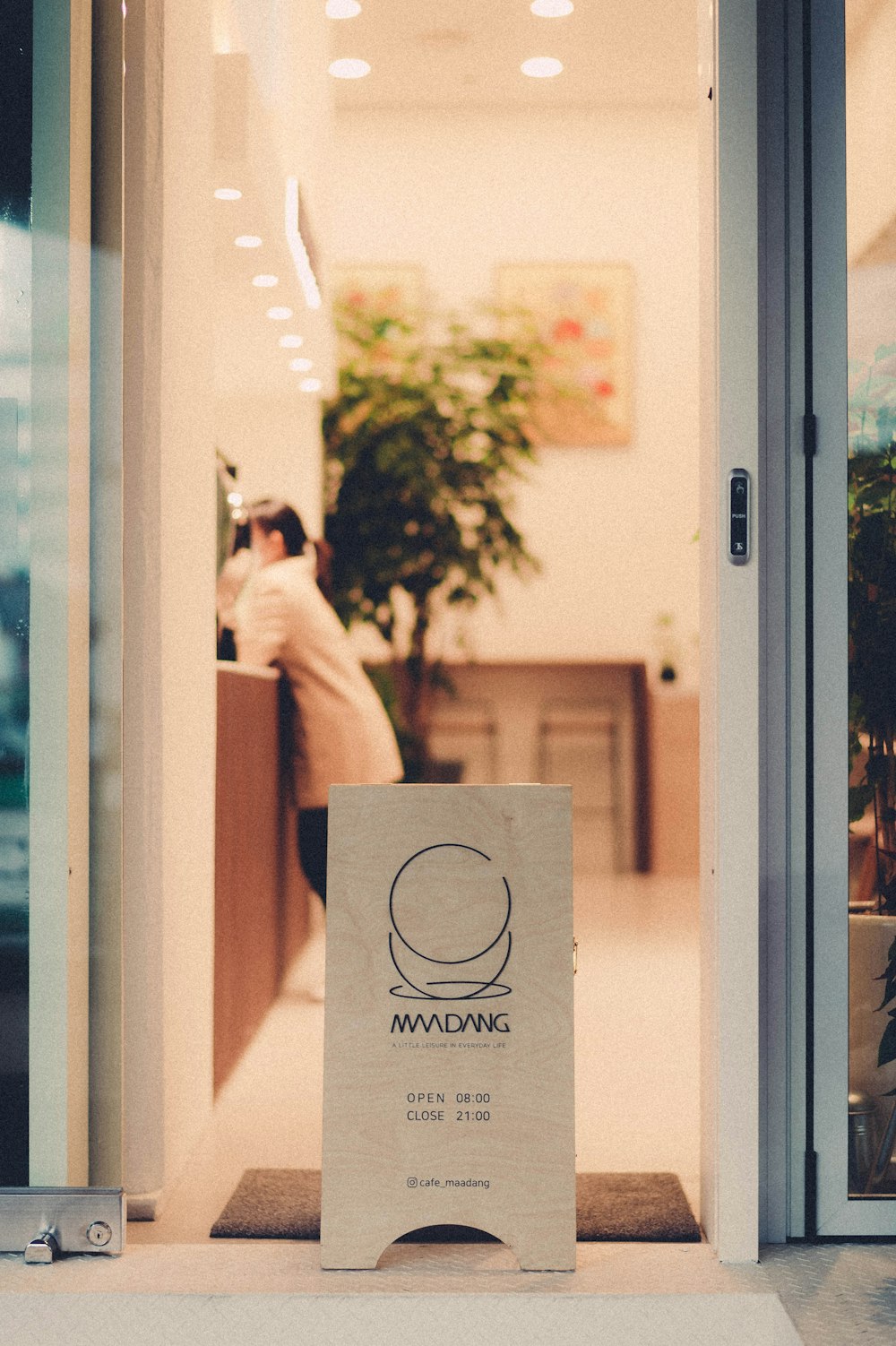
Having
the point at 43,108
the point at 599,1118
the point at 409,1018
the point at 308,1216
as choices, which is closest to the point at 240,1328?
the point at 308,1216

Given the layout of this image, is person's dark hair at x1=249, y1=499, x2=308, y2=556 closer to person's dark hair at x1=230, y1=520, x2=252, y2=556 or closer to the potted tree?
person's dark hair at x1=230, y1=520, x2=252, y2=556

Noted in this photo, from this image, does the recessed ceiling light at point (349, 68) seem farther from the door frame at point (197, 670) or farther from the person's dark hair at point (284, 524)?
the door frame at point (197, 670)

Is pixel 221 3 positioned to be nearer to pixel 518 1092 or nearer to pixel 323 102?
pixel 323 102

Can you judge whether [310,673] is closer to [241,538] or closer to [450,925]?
[241,538]

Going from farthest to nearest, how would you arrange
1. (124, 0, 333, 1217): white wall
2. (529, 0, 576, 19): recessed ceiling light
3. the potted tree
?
the potted tree
(529, 0, 576, 19): recessed ceiling light
(124, 0, 333, 1217): white wall

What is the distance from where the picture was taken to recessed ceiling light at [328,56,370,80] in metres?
6.00

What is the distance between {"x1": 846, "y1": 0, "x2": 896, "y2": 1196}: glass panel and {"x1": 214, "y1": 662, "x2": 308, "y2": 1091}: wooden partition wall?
1526 mm

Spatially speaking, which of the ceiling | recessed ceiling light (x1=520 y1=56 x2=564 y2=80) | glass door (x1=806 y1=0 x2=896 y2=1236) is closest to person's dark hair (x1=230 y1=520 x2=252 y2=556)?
glass door (x1=806 y1=0 x2=896 y2=1236)

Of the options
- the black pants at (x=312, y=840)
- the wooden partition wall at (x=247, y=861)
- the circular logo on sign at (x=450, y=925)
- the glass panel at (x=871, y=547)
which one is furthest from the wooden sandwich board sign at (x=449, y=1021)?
the black pants at (x=312, y=840)

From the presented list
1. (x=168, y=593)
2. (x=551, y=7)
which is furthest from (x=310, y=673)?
(x=551, y=7)

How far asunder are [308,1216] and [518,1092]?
510 mm

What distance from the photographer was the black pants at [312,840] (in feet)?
12.1

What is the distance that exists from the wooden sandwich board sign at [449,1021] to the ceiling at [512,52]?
4536 mm

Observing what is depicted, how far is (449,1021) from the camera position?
198 cm
